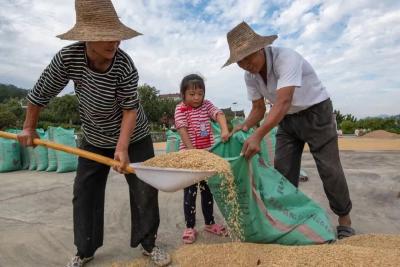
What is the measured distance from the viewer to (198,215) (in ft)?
10.7

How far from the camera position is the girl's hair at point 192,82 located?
266cm

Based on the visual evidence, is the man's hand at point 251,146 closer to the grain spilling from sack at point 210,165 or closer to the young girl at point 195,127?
the grain spilling from sack at point 210,165

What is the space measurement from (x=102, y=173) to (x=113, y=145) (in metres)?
0.23

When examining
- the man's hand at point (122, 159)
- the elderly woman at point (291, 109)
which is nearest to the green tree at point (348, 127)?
the elderly woman at point (291, 109)

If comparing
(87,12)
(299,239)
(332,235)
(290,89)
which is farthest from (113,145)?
(332,235)

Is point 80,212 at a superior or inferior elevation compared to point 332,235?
superior

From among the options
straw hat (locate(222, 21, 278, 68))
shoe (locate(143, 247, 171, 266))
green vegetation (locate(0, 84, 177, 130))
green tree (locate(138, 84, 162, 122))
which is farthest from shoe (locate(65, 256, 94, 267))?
green tree (locate(138, 84, 162, 122))

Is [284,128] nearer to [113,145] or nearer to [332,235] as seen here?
[332,235]

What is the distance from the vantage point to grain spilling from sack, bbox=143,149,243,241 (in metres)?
1.93

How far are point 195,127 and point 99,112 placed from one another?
838mm

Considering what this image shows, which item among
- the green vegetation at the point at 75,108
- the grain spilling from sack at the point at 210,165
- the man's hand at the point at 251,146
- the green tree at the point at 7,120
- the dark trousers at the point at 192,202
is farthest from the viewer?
the green vegetation at the point at 75,108

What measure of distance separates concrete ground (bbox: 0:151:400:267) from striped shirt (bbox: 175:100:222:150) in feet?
2.23

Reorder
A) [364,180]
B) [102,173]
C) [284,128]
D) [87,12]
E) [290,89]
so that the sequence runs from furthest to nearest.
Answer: [364,180] < [284,128] < [102,173] < [290,89] < [87,12]

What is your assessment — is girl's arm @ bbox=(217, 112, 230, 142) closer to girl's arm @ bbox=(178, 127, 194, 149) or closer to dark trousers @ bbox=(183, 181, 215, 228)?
girl's arm @ bbox=(178, 127, 194, 149)
